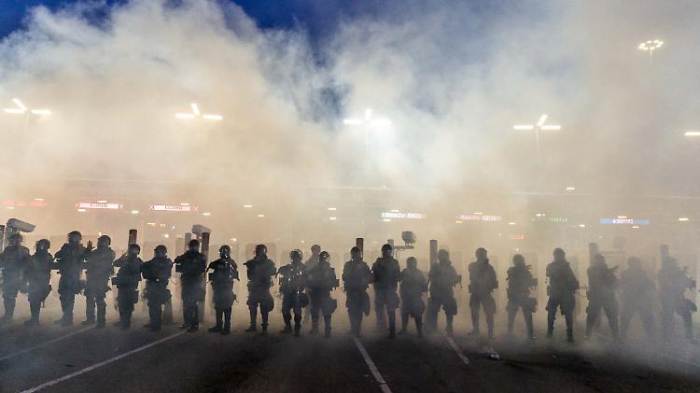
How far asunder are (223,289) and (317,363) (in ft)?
6.14

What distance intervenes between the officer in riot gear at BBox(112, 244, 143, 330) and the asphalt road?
21cm

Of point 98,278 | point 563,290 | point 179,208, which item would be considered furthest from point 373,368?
point 179,208

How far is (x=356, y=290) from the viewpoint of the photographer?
5.21 m

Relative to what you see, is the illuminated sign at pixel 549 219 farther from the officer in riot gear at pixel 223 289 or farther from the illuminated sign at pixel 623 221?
the officer in riot gear at pixel 223 289

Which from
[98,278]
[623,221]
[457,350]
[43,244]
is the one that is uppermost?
[623,221]

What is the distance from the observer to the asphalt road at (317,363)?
2.93 meters

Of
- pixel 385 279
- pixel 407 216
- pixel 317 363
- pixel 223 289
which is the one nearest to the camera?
pixel 317 363

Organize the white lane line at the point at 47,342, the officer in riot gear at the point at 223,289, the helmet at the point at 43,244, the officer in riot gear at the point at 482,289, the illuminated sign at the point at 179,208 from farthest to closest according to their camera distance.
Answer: the illuminated sign at the point at 179,208 < the helmet at the point at 43,244 < the officer in riot gear at the point at 482,289 < the officer in riot gear at the point at 223,289 < the white lane line at the point at 47,342

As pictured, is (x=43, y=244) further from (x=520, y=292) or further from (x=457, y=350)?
(x=520, y=292)

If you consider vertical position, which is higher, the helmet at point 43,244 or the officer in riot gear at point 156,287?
the helmet at point 43,244

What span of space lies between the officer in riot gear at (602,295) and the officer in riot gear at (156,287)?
17.4 feet

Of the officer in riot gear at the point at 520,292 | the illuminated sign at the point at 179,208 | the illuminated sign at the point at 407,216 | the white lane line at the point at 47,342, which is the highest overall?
the illuminated sign at the point at 179,208

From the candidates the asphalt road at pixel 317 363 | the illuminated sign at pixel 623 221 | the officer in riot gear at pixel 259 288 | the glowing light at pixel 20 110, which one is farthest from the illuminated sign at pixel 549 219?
the glowing light at pixel 20 110

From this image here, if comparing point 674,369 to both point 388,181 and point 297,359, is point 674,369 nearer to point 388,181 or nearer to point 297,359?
point 297,359
